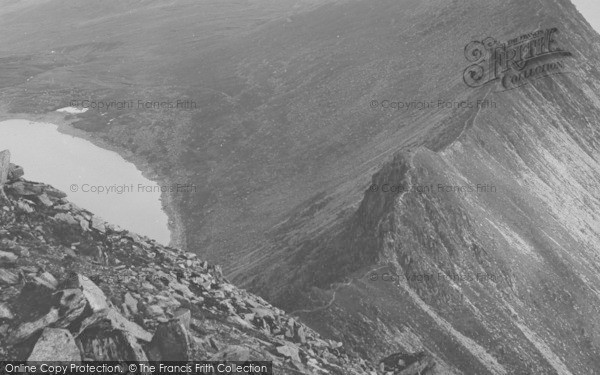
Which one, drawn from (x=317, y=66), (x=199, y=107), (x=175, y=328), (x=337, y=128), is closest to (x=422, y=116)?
(x=337, y=128)

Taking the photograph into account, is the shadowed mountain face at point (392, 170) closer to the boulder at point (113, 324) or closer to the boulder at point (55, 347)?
the boulder at point (113, 324)

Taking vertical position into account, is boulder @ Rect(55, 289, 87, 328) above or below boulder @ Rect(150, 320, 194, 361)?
above

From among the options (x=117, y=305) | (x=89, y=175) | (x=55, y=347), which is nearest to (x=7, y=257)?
(x=117, y=305)

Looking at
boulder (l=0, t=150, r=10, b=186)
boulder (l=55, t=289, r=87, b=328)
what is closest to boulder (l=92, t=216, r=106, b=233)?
boulder (l=0, t=150, r=10, b=186)

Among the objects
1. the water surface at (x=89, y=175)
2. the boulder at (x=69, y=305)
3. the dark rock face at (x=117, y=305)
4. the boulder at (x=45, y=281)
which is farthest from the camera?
the water surface at (x=89, y=175)

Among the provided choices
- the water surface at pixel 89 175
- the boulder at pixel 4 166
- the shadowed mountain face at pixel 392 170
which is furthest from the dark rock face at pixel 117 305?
the water surface at pixel 89 175

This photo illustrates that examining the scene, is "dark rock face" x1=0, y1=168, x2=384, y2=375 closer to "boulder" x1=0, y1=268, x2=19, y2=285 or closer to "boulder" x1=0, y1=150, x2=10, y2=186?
"boulder" x1=0, y1=268, x2=19, y2=285

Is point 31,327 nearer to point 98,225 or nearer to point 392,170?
point 98,225
